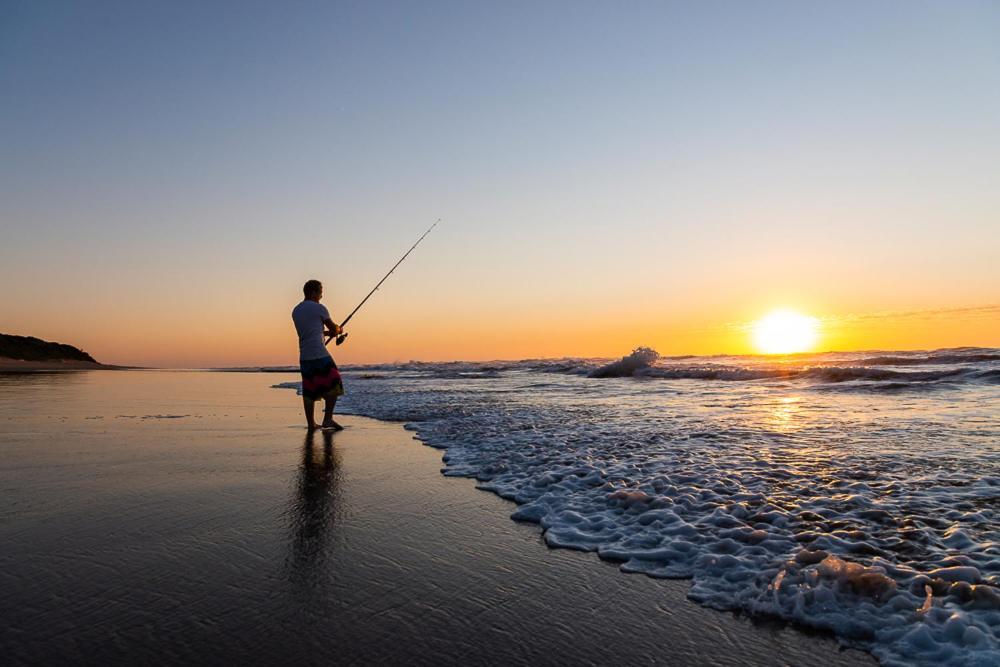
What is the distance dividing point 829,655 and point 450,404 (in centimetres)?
1020

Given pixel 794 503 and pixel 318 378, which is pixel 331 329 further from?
pixel 794 503

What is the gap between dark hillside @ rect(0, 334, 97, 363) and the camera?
142 feet

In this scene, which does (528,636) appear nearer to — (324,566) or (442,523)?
(324,566)

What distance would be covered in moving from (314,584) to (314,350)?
18.7ft

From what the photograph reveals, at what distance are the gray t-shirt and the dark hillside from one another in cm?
4673

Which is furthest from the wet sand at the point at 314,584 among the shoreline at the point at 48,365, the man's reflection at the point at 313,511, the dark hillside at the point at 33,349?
the dark hillside at the point at 33,349

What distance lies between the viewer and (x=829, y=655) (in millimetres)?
2043

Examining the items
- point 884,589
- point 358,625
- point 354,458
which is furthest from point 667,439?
point 358,625

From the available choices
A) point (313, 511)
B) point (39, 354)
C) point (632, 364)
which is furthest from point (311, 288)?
point (39, 354)

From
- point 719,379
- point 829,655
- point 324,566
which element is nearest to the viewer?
point 829,655

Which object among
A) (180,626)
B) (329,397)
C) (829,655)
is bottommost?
(829,655)

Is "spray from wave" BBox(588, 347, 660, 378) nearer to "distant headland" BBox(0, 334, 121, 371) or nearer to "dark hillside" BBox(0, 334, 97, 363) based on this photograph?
"distant headland" BBox(0, 334, 121, 371)

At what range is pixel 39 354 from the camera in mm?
46625

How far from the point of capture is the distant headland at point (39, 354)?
41.3 meters
